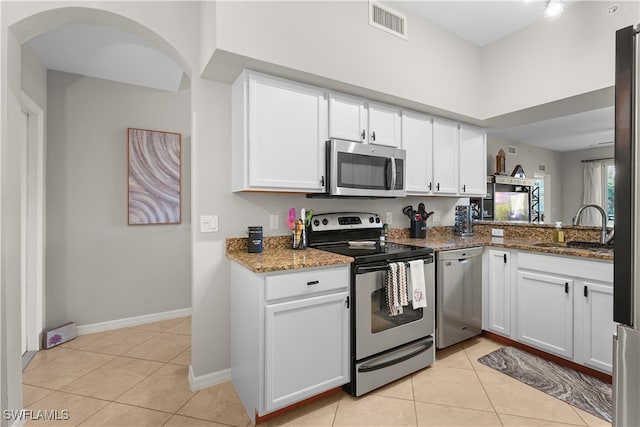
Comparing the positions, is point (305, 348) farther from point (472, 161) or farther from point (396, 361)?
point (472, 161)

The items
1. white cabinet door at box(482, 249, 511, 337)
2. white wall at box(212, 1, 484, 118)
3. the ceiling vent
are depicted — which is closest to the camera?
white wall at box(212, 1, 484, 118)

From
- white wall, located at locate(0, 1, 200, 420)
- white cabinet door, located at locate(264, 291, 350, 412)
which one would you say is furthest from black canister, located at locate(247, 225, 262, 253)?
white wall, located at locate(0, 1, 200, 420)

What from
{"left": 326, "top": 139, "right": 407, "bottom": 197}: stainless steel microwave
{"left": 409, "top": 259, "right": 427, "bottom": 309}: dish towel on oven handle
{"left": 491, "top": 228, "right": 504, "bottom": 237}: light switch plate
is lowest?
{"left": 409, "top": 259, "right": 427, "bottom": 309}: dish towel on oven handle

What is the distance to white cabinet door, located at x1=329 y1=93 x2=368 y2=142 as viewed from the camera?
2348 millimetres

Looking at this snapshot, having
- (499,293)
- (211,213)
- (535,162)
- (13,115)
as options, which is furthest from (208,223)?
(535,162)

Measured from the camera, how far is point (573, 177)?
7098mm

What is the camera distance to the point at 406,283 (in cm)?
218

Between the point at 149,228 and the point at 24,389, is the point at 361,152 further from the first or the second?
the point at 24,389

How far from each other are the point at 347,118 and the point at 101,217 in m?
2.68

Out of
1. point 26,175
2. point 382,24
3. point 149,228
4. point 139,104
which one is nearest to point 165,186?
point 149,228

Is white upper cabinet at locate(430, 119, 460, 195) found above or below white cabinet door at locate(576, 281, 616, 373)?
above

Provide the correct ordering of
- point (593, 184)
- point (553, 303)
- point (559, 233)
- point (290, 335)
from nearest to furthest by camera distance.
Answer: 1. point (290, 335)
2. point (553, 303)
3. point (559, 233)
4. point (593, 184)

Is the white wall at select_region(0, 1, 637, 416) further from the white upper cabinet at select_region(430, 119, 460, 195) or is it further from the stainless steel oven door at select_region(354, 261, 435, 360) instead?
the stainless steel oven door at select_region(354, 261, 435, 360)

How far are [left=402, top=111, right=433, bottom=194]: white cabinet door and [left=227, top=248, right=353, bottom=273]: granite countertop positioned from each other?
4.06ft
